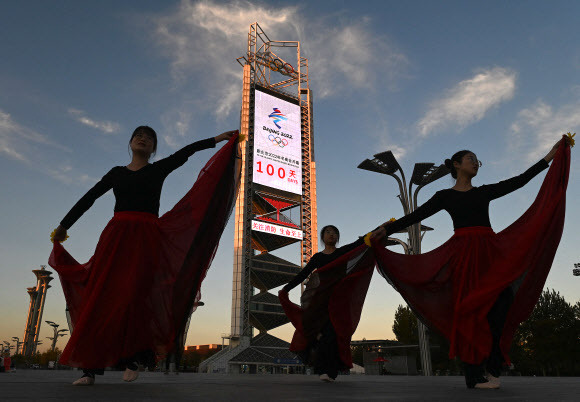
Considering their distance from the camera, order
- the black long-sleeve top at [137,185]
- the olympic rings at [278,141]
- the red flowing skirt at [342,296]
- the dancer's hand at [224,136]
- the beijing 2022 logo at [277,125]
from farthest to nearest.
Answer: the beijing 2022 logo at [277,125], the olympic rings at [278,141], the red flowing skirt at [342,296], the dancer's hand at [224,136], the black long-sleeve top at [137,185]

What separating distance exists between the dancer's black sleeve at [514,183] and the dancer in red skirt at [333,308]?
5.16 ft

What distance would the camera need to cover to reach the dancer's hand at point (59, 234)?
414cm

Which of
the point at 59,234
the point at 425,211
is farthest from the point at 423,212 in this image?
the point at 59,234

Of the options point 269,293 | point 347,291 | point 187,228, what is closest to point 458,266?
point 347,291

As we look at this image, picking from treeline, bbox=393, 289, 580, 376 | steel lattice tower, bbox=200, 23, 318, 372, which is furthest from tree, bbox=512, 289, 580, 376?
steel lattice tower, bbox=200, 23, 318, 372

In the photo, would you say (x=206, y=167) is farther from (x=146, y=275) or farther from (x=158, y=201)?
(x=146, y=275)

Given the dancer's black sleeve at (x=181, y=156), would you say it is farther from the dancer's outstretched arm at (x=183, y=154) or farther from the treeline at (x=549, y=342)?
the treeline at (x=549, y=342)

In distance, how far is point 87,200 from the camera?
13.7ft

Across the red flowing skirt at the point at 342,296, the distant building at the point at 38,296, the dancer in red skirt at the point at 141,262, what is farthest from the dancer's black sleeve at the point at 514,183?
the distant building at the point at 38,296

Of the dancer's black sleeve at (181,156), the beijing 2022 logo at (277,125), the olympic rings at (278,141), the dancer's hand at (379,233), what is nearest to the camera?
the dancer's black sleeve at (181,156)

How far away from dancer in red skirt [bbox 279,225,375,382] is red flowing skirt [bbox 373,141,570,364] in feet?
3.54

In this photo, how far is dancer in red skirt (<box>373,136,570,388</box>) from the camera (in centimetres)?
379

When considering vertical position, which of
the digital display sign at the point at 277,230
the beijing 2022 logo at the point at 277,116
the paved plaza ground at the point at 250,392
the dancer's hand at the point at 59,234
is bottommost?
the paved plaza ground at the point at 250,392

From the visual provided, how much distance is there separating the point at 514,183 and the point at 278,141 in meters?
49.8
